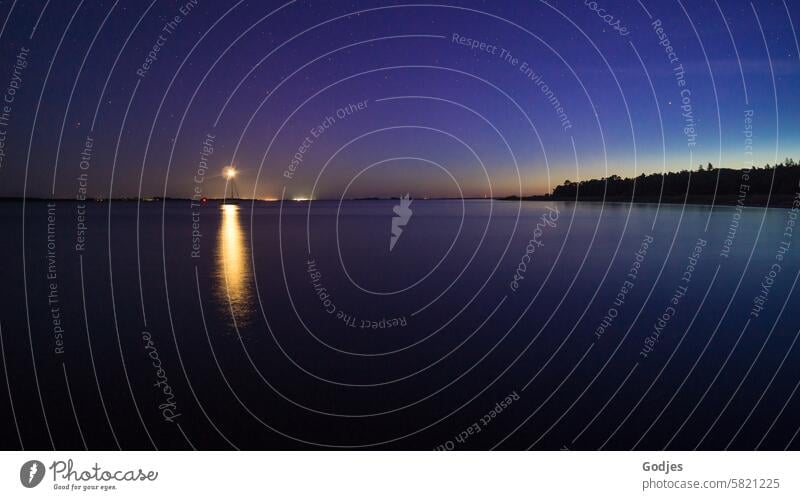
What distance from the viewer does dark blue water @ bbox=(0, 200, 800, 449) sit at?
9.34m

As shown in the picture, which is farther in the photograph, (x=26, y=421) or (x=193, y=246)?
(x=193, y=246)

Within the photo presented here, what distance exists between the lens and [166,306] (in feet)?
58.9

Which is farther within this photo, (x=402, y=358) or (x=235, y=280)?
(x=235, y=280)

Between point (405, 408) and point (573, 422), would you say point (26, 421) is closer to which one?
point (405, 408)

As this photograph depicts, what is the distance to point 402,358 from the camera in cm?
1279

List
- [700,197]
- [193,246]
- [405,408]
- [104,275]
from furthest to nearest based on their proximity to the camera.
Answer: [700,197] → [193,246] → [104,275] → [405,408]

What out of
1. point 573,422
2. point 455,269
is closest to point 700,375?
point 573,422

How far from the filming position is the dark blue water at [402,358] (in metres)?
9.34

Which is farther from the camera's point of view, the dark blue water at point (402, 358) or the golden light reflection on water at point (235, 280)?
the golden light reflection on water at point (235, 280)

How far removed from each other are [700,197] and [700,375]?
436 ft

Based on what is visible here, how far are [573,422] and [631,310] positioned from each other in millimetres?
8441

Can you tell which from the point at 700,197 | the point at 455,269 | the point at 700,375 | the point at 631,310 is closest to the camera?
the point at 700,375

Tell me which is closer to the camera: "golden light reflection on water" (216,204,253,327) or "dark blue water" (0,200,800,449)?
"dark blue water" (0,200,800,449)
